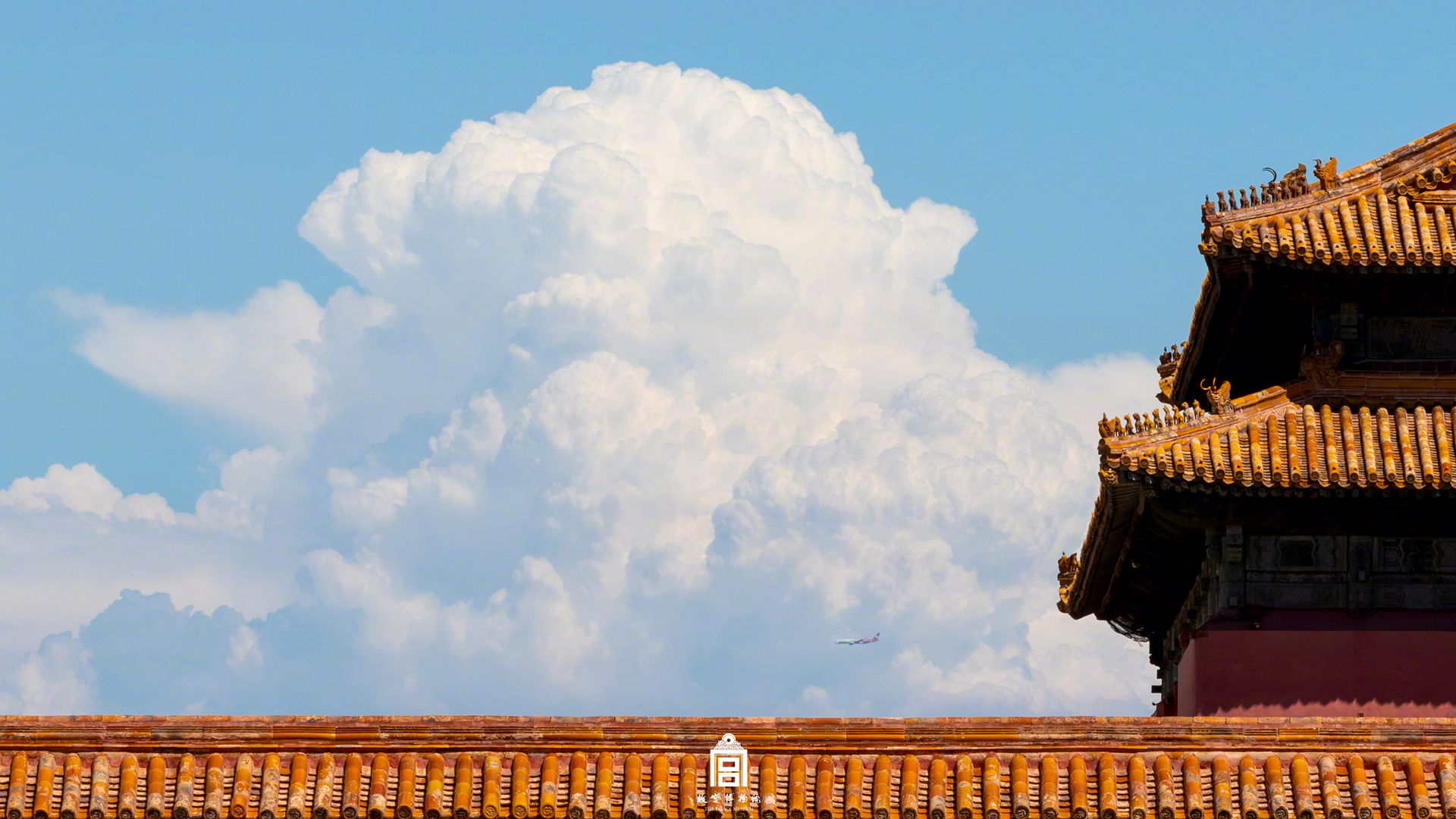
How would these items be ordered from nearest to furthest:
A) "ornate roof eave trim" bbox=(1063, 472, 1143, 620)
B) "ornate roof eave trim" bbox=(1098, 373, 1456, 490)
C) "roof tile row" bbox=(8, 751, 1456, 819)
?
"roof tile row" bbox=(8, 751, 1456, 819), "ornate roof eave trim" bbox=(1098, 373, 1456, 490), "ornate roof eave trim" bbox=(1063, 472, 1143, 620)

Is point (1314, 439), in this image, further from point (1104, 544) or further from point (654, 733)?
point (654, 733)

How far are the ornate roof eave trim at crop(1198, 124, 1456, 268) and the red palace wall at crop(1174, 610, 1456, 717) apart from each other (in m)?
4.55

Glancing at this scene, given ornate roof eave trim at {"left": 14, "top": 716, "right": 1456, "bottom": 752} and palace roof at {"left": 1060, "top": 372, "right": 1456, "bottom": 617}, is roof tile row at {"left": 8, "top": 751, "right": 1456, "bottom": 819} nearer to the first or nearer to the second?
ornate roof eave trim at {"left": 14, "top": 716, "right": 1456, "bottom": 752}

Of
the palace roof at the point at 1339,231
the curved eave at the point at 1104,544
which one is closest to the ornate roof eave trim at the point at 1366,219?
the palace roof at the point at 1339,231

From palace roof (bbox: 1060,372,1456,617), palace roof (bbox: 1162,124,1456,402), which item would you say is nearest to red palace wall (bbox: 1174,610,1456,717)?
palace roof (bbox: 1060,372,1456,617)

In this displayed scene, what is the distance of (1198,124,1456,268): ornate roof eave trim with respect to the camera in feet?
80.2

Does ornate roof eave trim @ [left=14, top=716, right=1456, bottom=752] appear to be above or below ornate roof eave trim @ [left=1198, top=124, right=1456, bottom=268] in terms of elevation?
below

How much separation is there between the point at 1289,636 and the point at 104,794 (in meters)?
13.9

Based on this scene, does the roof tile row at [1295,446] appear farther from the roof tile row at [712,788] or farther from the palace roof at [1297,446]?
the roof tile row at [712,788]

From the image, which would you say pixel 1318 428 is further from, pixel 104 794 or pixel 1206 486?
pixel 104 794

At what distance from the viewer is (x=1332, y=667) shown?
77.3 feet

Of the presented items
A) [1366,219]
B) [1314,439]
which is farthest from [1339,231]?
[1314,439]

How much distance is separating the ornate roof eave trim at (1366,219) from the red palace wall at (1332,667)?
4.55 metres

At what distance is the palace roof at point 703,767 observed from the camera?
723 inches
